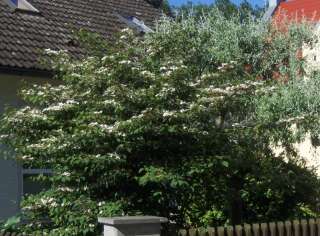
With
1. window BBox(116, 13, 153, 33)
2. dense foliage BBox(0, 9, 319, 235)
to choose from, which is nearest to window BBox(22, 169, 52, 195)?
dense foliage BBox(0, 9, 319, 235)

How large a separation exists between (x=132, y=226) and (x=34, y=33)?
282 inches

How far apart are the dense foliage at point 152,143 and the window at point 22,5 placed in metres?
4.34

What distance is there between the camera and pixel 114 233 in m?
5.86

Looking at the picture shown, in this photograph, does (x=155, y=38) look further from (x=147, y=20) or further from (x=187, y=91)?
(x=147, y=20)

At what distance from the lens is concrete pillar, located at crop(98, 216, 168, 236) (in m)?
5.82

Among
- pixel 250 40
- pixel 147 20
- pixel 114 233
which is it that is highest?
pixel 147 20

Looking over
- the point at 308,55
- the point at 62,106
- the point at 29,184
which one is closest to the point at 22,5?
the point at 29,184

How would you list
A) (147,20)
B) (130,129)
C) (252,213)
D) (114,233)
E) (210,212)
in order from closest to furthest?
(114,233) < (130,129) < (210,212) < (252,213) < (147,20)

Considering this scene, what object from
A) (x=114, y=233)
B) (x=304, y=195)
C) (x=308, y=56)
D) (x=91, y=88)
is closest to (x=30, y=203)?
(x=91, y=88)

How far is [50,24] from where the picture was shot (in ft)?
42.7

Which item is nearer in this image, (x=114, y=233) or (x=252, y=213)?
(x=114, y=233)

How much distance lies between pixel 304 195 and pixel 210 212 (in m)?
1.53

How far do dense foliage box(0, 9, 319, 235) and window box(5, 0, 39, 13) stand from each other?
4336mm

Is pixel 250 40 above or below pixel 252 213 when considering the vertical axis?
above
